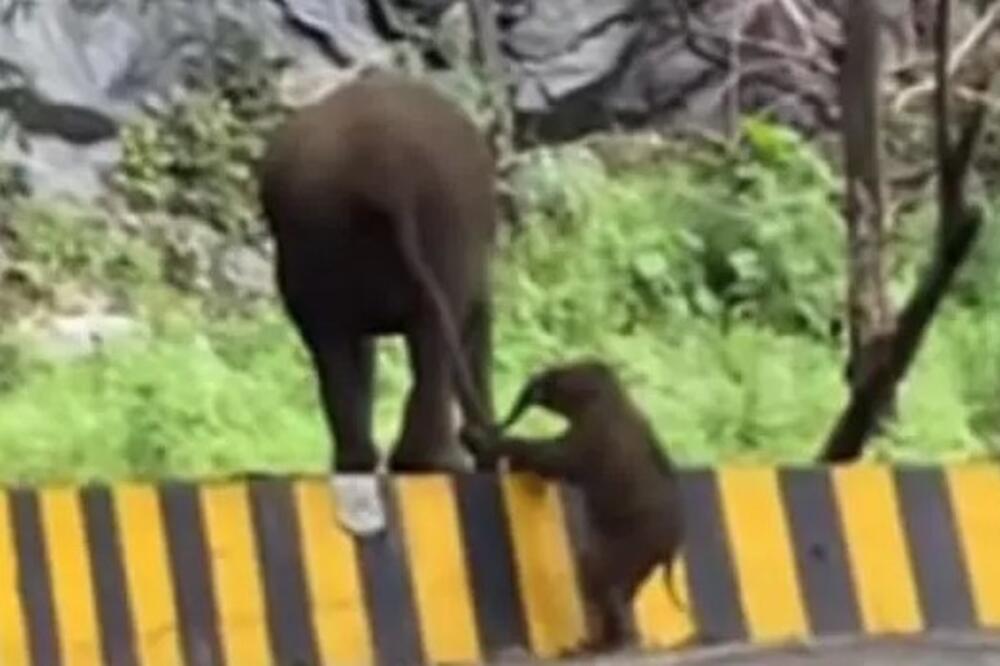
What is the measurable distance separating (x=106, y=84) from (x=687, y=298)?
2.24m

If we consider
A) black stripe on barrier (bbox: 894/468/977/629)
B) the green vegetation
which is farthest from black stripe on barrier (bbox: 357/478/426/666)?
the green vegetation

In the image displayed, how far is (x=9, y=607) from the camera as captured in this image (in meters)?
3.84

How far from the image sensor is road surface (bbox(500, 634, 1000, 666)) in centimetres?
340

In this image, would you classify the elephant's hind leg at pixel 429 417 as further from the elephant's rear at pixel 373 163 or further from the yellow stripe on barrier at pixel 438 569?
the yellow stripe on barrier at pixel 438 569

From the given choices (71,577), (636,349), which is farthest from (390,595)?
(636,349)

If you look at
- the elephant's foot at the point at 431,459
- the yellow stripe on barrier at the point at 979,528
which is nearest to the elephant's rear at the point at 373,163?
the elephant's foot at the point at 431,459

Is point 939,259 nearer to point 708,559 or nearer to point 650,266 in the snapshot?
point 708,559

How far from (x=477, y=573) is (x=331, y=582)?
6.7 inches

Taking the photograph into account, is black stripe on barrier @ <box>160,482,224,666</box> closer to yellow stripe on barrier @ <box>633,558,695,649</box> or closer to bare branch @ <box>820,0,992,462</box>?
yellow stripe on barrier @ <box>633,558,695,649</box>

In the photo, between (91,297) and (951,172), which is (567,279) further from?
(951,172)

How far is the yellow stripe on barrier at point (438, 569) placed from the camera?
375cm

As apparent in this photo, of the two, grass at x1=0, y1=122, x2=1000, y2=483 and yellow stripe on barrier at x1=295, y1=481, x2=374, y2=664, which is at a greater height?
yellow stripe on barrier at x1=295, y1=481, x2=374, y2=664

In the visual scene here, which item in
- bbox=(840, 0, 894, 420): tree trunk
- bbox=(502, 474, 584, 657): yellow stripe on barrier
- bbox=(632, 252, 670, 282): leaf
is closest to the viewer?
bbox=(502, 474, 584, 657): yellow stripe on barrier

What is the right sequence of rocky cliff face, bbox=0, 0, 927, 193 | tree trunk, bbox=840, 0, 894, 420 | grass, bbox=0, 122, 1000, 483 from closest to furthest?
1. tree trunk, bbox=840, 0, 894, 420
2. grass, bbox=0, 122, 1000, 483
3. rocky cliff face, bbox=0, 0, 927, 193
